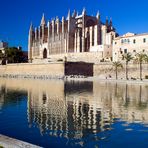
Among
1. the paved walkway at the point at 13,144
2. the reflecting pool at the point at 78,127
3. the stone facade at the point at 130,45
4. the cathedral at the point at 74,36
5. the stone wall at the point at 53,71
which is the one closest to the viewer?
the paved walkway at the point at 13,144

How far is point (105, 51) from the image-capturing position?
75750mm

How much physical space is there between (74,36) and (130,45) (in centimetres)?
2768

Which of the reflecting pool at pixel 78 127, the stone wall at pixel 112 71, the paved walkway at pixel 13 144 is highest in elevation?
the stone wall at pixel 112 71

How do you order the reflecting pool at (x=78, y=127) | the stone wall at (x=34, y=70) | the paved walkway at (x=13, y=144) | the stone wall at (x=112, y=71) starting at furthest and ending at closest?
1. the stone wall at (x=34, y=70)
2. the stone wall at (x=112, y=71)
3. the reflecting pool at (x=78, y=127)
4. the paved walkway at (x=13, y=144)

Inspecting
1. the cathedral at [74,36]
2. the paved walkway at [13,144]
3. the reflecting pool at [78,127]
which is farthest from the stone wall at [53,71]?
the paved walkway at [13,144]

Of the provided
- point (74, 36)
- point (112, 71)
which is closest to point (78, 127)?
point (112, 71)

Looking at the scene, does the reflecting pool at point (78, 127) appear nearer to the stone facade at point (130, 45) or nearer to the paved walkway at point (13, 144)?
the paved walkway at point (13, 144)

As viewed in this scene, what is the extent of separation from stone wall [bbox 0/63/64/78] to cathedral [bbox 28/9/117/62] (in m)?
12.1

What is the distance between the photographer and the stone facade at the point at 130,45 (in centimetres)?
6471

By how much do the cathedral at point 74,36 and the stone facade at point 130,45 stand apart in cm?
411

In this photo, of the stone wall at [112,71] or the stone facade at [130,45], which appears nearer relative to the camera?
the stone wall at [112,71]

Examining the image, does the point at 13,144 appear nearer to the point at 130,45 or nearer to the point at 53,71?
the point at 130,45

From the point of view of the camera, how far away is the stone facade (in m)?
64.7

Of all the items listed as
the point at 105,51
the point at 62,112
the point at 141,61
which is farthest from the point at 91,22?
the point at 62,112
